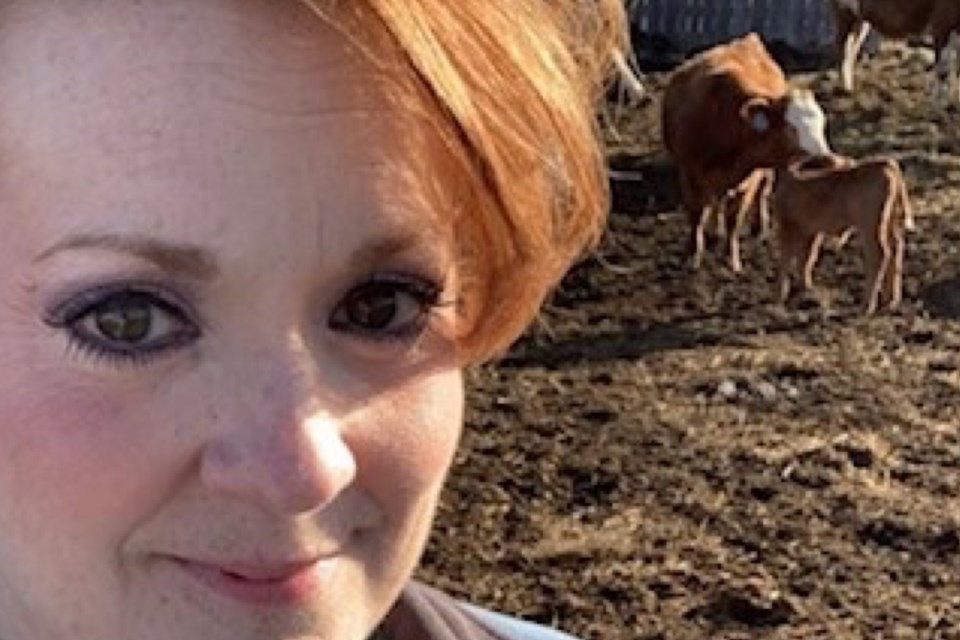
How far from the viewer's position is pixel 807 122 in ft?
26.5

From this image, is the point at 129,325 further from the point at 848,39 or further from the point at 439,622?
the point at 848,39

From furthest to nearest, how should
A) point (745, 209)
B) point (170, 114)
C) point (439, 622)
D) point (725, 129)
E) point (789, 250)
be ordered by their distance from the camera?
point (745, 209)
point (725, 129)
point (789, 250)
point (439, 622)
point (170, 114)

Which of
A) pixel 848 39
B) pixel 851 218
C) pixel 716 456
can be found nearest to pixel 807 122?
pixel 851 218

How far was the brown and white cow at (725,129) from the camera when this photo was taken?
26.4ft

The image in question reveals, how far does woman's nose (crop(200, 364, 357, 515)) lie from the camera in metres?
1.26

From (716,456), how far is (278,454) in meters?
4.89

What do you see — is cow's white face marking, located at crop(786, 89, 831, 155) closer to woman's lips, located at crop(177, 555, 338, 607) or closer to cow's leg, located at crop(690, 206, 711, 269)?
cow's leg, located at crop(690, 206, 711, 269)

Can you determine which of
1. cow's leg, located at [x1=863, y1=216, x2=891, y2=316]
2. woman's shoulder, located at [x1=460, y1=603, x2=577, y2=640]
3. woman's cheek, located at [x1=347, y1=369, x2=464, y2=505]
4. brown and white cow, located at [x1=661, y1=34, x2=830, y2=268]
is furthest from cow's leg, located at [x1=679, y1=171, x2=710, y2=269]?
woman's cheek, located at [x1=347, y1=369, x2=464, y2=505]

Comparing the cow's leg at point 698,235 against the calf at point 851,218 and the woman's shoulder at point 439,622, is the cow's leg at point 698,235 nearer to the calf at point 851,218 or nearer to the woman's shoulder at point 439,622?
the calf at point 851,218

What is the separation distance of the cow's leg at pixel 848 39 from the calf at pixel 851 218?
2584 mm

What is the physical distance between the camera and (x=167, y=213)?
1.25 meters

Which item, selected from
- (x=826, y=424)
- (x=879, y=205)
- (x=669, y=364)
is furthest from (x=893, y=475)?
(x=879, y=205)

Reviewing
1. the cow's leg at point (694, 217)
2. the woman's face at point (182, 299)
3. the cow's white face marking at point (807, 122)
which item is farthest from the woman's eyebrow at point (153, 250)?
the cow's white face marking at point (807, 122)

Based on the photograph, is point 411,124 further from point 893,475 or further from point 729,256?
point 729,256
